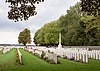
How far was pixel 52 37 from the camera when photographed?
93312 mm

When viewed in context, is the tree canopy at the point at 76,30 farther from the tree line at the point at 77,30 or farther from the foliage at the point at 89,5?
the foliage at the point at 89,5

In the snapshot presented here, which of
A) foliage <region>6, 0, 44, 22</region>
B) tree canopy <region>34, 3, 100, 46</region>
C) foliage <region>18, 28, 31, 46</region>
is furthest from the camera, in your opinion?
foliage <region>18, 28, 31, 46</region>

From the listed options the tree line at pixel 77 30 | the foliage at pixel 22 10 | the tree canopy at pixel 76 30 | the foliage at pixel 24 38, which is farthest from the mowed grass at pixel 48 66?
the foliage at pixel 24 38

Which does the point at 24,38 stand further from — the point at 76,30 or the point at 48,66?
the point at 48,66

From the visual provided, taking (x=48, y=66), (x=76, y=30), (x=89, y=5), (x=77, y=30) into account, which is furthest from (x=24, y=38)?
(x=89, y=5)

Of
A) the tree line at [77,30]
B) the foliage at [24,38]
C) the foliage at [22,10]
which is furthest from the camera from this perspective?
the foliage at [24,38]

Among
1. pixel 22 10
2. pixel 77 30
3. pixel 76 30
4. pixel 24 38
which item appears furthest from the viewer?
pixel 24 38

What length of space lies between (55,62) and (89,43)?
1785 inches

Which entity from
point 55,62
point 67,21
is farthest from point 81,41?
point 55,62

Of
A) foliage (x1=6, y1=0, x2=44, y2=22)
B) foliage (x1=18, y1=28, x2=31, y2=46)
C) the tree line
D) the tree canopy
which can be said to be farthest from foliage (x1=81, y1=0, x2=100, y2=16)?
foliage (x1=18, y1=28, x2=31, y2=46)

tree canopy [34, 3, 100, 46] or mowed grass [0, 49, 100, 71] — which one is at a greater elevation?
tree canopy [34, 3, 100, 46]

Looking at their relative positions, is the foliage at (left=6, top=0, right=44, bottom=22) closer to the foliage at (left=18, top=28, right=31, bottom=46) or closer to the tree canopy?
the tree canopy

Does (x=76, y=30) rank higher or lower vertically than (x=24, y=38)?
lower

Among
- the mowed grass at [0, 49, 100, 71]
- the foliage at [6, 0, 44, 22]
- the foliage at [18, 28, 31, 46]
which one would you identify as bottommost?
the mowed grass at [0, 49, 100, 71]
